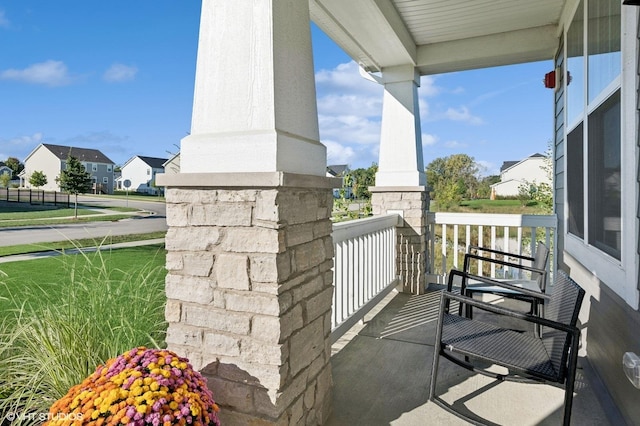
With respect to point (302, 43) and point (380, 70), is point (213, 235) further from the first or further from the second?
point (380, 70)

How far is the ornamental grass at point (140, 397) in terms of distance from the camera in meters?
1.13

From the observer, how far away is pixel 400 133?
14.8 ft

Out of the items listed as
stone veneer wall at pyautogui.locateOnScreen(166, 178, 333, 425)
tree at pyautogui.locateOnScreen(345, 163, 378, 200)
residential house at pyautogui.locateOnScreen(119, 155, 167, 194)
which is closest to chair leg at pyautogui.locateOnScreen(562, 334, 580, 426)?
stone veneer wall at pyautogui.locateOnScreen(166, 178, 333, 425)

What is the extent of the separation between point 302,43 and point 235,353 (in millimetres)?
1485

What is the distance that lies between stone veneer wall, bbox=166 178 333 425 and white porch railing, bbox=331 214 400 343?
98 cm

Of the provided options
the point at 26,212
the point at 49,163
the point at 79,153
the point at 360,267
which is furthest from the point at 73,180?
the point at 360,267

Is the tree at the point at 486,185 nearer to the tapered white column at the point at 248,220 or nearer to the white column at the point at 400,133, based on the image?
the white column at the point at 400,133

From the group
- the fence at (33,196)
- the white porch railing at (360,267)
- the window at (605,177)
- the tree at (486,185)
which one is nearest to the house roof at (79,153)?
the fence at (33,196)

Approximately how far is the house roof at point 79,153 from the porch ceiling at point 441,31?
31.2 feet

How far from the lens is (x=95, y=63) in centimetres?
856

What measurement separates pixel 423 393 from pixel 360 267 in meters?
1.25

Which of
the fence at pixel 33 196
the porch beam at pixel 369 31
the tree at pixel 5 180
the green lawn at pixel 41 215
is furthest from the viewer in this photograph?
the tree at pixel 5 180

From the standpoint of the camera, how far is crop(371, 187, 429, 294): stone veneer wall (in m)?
4.41

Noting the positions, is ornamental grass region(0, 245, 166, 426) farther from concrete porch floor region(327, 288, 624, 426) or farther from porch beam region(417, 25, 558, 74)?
porch beam region(417, 25, 558, 74)
